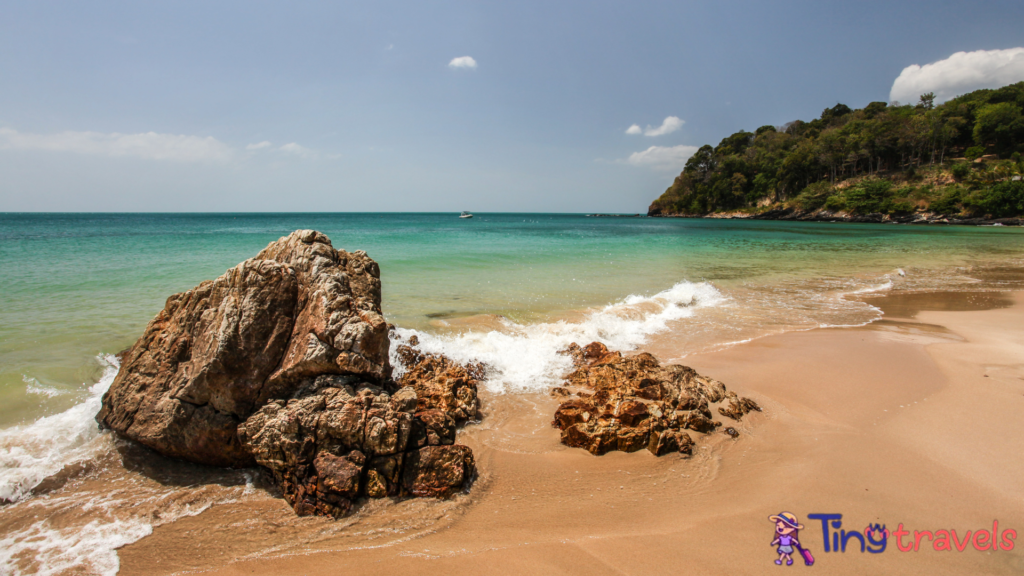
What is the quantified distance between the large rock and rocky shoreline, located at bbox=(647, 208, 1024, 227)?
7896 centimetres

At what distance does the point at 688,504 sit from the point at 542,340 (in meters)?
4.49

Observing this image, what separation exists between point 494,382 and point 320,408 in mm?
Result: 2920

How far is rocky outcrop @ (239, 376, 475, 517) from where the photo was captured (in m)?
3.50

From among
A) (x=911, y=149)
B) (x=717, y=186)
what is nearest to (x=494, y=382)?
(x=911, y=149)

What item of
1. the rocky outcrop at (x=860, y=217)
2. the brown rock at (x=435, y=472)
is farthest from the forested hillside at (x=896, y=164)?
the brown rock at (x=435, y=472)

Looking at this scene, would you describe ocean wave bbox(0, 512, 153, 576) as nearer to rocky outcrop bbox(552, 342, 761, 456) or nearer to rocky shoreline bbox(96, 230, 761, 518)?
rocky shoreline bbox(96, 230, 761, 518)

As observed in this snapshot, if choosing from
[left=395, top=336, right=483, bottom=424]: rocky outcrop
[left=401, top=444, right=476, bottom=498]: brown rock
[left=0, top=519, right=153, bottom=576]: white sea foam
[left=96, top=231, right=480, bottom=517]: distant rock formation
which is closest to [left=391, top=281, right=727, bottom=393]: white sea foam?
[left=395, top=336, right=483, bottom=424]: rocky outcrop

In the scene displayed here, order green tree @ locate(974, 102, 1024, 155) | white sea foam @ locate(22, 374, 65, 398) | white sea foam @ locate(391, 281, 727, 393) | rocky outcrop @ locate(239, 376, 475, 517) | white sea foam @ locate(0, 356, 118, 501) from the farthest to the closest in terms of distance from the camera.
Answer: green tree @ locate(974, 102, 1024, 155) < white sea foam @ locate(391, 281, 727, 393) < white sea foam @ locate(22, 374, 65, 398) < white sea foam @ locate(0, 356, 118, 501) < rocky outcrop @ locate(239, 376, 475, 517)

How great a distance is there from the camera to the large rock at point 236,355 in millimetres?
3996

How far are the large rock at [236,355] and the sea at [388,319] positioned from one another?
394mm

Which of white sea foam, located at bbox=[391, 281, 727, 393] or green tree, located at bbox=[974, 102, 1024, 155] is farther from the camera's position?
green tree, located at bbox=[974, 102, 1024, 155]

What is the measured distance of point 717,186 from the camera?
95562mm

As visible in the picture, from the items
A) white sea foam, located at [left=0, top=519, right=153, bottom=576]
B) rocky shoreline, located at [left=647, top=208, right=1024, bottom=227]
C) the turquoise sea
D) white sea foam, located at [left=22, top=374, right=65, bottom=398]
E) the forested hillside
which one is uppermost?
the forested hillside

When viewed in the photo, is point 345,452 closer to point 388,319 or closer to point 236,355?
point 236,355
